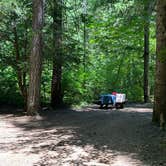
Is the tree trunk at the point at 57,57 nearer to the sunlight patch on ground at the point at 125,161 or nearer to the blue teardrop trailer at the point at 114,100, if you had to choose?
the blue teardrop trailer at the point at 114,100

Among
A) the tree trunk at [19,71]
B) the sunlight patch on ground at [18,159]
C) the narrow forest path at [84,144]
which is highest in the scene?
the tree trunk at [19,71]

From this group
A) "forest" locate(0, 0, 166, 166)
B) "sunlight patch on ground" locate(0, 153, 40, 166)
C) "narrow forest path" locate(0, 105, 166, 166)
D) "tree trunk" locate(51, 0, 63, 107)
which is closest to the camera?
"sunlight patch on ground" locate(0, 153, 40, 166)

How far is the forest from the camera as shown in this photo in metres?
7.05

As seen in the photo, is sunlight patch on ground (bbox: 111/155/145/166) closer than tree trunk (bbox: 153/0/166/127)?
Yes

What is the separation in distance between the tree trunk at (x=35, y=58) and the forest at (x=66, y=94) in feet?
0.12

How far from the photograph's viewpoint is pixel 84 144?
772cm

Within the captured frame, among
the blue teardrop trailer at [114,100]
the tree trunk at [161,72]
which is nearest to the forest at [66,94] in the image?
the tree trunk at [161,72]

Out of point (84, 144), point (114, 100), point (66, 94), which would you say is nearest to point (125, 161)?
point (84, 144)

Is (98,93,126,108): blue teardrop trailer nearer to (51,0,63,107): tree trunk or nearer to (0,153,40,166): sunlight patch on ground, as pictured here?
(51,0,63,107): tree trunk

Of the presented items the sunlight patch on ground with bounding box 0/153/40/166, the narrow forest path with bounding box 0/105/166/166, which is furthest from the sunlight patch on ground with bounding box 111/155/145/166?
the sunlight patch on ground with bounding box 0/153/40/166

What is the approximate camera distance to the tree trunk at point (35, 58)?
1345 cm

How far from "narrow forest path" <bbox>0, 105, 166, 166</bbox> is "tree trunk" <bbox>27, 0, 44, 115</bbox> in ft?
7.63

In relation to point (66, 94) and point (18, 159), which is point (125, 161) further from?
point (66, 94)

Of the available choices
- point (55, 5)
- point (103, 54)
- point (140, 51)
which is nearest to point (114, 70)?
point (103, 54)
